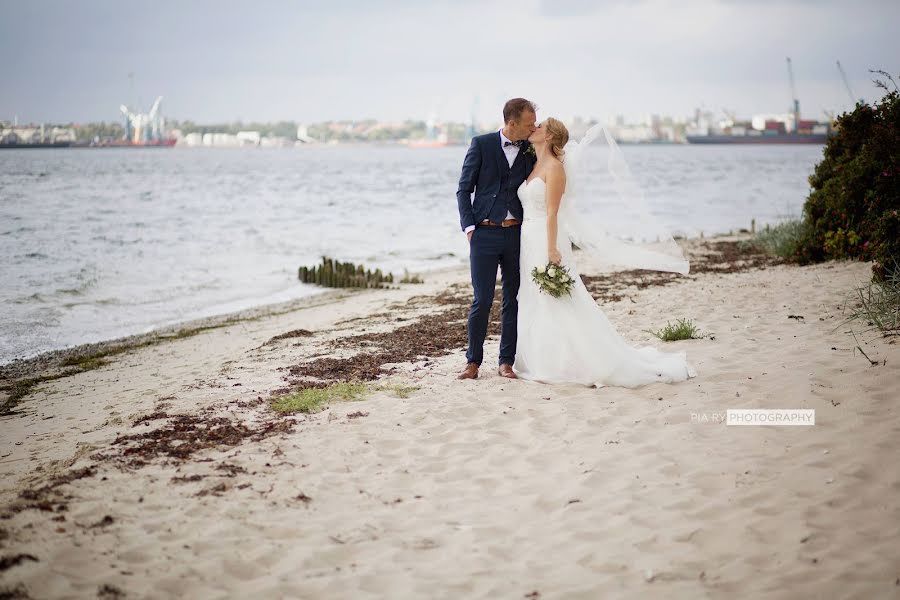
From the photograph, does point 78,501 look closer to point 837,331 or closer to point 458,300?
point 837,331

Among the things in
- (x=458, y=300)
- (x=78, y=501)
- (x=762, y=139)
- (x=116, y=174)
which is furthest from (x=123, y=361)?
(x=762, y=139)

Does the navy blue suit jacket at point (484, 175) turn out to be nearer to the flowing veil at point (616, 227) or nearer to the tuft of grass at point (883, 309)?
the flowing veil at point (616, 227)

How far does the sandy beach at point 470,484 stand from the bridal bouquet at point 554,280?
934mm

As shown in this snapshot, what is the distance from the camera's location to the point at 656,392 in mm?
6879

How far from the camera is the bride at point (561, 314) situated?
7086 mm

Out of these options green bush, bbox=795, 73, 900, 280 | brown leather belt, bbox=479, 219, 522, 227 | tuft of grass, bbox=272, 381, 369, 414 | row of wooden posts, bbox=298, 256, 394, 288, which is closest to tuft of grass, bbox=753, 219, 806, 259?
green bush, bbox=795, 73, 900, 280

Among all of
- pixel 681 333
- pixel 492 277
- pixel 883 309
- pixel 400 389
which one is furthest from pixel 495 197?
pixel 883 309

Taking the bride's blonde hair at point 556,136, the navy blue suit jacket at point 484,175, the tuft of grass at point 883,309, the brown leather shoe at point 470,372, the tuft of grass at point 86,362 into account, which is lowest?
the tuft of grass at point 86,362

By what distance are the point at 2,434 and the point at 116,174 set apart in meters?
78.2

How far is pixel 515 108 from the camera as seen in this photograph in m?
6.94

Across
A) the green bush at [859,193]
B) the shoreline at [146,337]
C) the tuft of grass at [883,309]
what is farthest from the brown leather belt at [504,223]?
the shoreline at [146,337]

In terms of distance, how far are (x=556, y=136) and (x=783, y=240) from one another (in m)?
11.3

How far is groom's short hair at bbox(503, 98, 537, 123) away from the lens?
6.93 m

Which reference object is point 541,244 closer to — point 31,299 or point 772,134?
point 31,299
